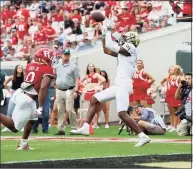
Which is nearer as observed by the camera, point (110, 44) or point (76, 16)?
point (110, 44)

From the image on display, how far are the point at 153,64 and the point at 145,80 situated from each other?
12.8 feet

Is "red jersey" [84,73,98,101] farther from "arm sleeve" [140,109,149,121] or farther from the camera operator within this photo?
"arm sleeve" [140,109,149,121]

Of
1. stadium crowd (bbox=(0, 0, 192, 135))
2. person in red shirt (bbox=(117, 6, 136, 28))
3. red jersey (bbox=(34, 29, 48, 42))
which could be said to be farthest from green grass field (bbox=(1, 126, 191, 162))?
red jersey (bbox=(34, 29, 48, 42))

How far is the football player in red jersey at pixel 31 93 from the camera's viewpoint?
508 inches

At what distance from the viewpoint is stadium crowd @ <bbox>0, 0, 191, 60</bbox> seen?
80.4 ft

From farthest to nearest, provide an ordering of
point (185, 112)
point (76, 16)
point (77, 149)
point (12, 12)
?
1. point (12, 12)
2. point (76, 16)
3. point (185, 112)
4. point (77, 149)

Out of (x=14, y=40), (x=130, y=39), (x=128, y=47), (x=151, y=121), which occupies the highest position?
(x=130, y=39)

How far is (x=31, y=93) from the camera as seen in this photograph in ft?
43.7

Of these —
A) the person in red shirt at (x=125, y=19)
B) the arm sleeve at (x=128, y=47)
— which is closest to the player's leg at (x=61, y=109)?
the arm sleeve at (x=128, y=47)

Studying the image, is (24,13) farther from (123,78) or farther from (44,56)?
(123,78)

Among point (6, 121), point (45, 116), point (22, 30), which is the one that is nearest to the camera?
point (6, 121)

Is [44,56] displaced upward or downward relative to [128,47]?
downward

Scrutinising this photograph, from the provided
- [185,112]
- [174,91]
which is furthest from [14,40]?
[185,112]

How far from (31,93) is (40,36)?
12837mm
